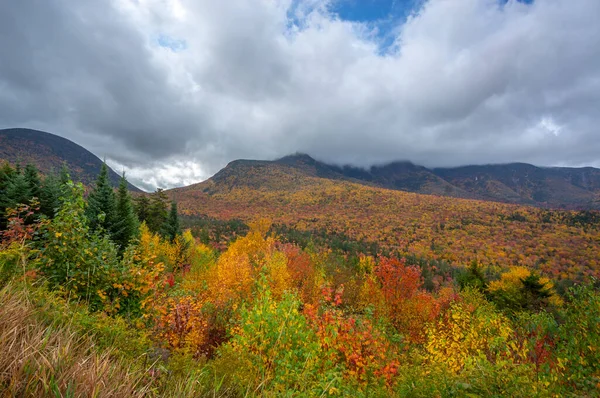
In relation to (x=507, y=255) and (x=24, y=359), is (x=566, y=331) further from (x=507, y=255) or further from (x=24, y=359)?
(x=507, y=255)

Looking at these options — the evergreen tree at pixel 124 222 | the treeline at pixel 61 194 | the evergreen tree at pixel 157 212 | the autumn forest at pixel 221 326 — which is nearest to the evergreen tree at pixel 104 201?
the treeline at pixel 61 194

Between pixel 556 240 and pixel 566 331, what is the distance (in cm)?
16055

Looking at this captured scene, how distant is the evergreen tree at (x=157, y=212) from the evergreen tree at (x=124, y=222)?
539 inches

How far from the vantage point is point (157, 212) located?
4238 centimetres

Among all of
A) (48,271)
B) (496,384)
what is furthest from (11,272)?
(496,384)

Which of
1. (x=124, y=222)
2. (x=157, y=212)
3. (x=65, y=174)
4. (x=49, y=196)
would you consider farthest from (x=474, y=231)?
(x=65, y=174)

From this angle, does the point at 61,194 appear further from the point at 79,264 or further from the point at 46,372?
the point at 46,372

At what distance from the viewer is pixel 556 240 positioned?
122m

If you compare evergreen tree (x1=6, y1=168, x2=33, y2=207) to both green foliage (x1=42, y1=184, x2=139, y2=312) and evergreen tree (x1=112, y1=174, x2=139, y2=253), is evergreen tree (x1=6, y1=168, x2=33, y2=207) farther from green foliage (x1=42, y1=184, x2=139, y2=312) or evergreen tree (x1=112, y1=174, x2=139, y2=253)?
green foliage (x1=42, y1=184, x2=139, y2=312)

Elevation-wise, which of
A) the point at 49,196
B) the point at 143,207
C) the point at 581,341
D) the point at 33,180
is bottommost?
the point at 581,341

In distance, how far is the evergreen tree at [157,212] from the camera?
40.9m

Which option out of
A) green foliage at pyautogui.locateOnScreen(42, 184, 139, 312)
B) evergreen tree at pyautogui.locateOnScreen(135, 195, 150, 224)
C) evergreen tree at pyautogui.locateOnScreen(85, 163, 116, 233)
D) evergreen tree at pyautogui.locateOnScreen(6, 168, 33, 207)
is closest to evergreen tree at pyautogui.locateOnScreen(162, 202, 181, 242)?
evergreen tree at pyautogui.locateOnScreen(135, 195, 150, 224)

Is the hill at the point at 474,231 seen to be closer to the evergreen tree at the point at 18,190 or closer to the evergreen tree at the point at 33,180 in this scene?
the evergreen tree at the point at 33,180

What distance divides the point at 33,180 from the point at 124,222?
8.22m
